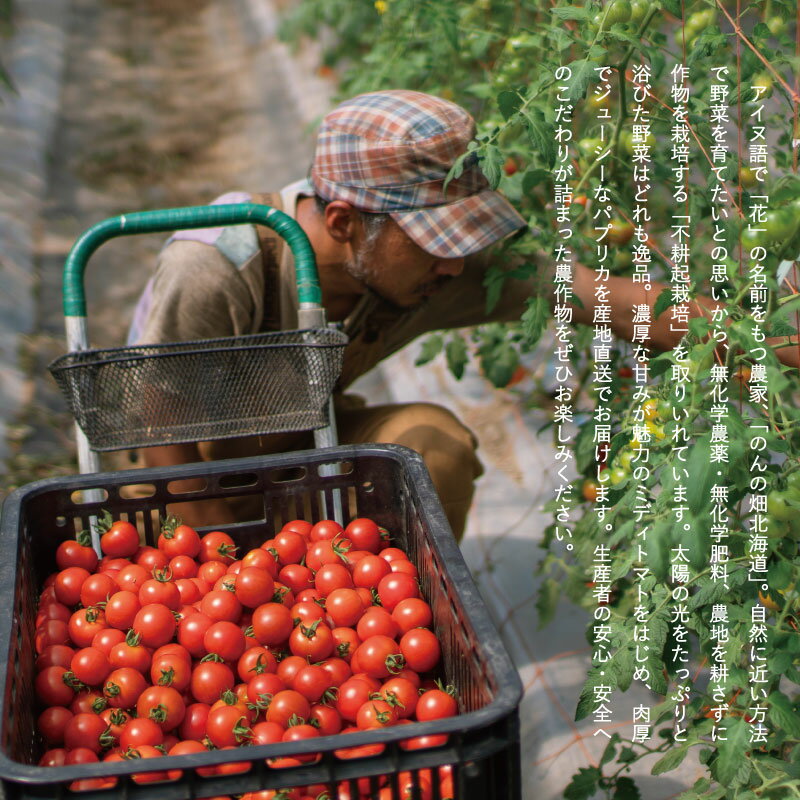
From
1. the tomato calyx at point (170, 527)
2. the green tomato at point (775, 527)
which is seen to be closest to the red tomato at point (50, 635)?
the tomato calyx at point (170, 527)

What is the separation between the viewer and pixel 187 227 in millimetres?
1646

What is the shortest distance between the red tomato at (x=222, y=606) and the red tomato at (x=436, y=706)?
0.31 m

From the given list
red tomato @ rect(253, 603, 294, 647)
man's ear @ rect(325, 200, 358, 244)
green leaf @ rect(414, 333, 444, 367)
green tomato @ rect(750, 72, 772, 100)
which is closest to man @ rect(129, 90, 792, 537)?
man's ear @ rect(325, 200, 358, 244)

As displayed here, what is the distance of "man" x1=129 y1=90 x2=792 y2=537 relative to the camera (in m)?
1.83

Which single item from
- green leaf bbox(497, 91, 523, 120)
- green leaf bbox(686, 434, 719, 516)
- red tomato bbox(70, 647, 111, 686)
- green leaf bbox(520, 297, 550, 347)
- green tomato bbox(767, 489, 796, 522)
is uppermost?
green leaf bbox(497, 91, 523, 120)

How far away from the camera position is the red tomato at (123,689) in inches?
50.7

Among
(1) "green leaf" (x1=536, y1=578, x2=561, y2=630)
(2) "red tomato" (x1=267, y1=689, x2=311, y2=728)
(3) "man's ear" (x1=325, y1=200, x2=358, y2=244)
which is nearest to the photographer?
(2) "red tomato" (x1=267, y1=689, x2=311, y2=728)

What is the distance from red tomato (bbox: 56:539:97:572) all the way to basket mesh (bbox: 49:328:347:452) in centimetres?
19

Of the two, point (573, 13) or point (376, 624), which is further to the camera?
point (573, 13)

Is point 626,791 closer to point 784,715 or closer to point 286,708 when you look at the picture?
point 784,715

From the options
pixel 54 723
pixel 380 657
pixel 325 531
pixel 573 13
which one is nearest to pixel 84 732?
pixel 54 723

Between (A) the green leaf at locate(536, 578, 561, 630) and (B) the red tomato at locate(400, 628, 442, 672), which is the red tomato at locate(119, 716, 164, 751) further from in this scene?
(A) the green leaf at locate(536, 578, 561, 630)

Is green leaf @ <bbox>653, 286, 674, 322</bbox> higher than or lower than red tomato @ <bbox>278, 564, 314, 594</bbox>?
higher

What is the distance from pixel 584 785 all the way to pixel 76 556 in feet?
2.91
